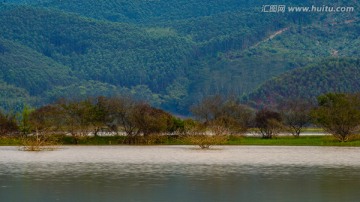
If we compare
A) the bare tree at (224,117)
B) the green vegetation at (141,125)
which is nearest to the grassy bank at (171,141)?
the green vegetation at (141,125)

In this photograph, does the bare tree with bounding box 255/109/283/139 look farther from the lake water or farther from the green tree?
the lake water

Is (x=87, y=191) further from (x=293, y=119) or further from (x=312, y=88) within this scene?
(x=312, y=88)

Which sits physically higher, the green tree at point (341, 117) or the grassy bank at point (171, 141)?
the green tree at point (341, 117)

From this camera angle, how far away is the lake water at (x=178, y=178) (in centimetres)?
3134

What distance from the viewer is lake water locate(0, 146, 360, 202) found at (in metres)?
31.3

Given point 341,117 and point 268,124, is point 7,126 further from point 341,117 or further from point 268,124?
point 341,117

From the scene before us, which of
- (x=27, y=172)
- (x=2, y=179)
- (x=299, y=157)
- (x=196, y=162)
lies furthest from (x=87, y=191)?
(x=299, y=157)

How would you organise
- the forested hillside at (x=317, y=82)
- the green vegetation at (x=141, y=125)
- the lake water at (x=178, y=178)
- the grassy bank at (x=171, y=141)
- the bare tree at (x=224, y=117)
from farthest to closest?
the forested hillside at (x=317, y=82), the bare tree at (x=224, y=117), the grassy bank at (x=171, y=141), the green vegetation at (x=141, y=125), the lake water at (x=178, y=178)

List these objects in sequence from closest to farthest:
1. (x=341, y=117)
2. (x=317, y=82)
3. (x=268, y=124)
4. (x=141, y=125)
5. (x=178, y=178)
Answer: (x=178, y=178) → (x=341, y=117) → (x=141, y=125) → (x=268, y=124) → (x=317, y=82)

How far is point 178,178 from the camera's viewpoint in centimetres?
3816

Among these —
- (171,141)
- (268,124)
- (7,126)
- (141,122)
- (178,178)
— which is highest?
(268,124)

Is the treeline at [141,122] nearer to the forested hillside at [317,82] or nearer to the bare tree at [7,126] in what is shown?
the bare tree at [7,126]

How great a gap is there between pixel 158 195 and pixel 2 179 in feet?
32.3

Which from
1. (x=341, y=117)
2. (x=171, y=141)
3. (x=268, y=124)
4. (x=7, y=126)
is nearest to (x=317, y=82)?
(x=268, y=124)
